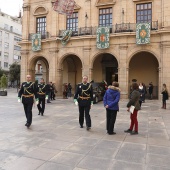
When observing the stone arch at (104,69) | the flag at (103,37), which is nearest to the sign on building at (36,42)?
the stone arch at (104,69)

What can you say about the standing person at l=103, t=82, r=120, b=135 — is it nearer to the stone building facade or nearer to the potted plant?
the stone building facade

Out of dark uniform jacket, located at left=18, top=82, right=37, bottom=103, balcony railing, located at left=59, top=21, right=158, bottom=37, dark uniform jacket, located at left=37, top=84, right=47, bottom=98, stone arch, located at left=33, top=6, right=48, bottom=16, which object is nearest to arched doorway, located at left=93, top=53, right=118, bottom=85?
balcony railing, located at left=59, top=21, right=158, bottom=37

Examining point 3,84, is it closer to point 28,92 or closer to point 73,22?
point 73,22

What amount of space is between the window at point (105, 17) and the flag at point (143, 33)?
3.50m

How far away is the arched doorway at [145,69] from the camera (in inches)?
914

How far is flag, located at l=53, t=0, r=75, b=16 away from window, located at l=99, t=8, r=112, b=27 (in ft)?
11.5

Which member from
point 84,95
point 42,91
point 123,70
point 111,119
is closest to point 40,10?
point 123,70

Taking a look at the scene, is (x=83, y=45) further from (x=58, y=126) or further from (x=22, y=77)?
(x=58, y=126)

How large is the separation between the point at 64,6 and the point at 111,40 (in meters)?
5.56

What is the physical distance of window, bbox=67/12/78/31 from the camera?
23.1 m

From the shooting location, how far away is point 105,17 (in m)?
21.9

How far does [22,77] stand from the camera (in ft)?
82.3

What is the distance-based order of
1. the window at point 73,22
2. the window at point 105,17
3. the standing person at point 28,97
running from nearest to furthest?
the standing person at point 28,97, the window at point 105,17, the window at point 73,22

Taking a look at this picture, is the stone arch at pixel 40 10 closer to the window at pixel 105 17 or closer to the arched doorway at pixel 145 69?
the window at pixel 105 17
